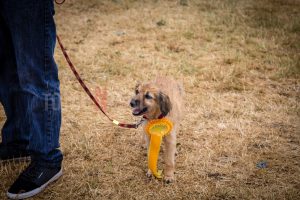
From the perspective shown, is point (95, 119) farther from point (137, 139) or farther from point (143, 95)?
point (143, 95)

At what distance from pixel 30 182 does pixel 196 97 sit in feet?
8.16

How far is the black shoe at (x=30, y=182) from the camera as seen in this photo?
2779mm

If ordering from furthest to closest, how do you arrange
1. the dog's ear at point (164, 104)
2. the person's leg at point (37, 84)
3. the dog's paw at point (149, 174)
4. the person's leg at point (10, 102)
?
the dog's paw at point (149, 174), the dog's ear at point (164, 104), the person's leg at point (10, 102), the person's leg at point (37, 84)

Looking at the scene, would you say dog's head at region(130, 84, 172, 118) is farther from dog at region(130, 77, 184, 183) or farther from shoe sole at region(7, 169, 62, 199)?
shoe sole at region(7, 169, 62, 199)

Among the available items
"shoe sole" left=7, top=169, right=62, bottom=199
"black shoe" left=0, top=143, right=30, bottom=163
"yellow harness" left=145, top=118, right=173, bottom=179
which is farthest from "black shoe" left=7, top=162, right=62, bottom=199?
"yellow harness" left=145, top=118, right=173, bottom=179

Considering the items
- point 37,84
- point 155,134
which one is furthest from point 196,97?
point 37,84

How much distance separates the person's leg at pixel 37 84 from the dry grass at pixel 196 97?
19 cm

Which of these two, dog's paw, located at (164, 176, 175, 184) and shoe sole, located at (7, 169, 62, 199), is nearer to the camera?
shoe sole, located at (7, 169, 62, 199)

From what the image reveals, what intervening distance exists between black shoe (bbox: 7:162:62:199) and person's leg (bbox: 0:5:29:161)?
1.30 feet

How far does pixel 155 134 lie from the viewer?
297 cm

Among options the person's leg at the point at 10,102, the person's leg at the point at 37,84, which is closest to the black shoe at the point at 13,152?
the person's leg at the point at 10,102

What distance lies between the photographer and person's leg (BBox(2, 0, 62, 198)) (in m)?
2.47

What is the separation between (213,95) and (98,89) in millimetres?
1537

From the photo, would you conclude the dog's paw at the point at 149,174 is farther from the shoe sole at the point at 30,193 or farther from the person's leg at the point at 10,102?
the person's leg at the point at 10,102
